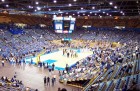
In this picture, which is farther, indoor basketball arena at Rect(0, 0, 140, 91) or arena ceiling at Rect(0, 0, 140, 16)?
arena ceiling at Rect(0, 0, 140, 16)

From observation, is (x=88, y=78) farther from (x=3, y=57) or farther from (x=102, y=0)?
(x=3, y=57)

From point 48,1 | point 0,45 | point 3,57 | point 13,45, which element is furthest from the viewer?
point 13,45

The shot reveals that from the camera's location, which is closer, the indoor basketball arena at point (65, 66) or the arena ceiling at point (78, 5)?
the indoor basketball arena at point (65, 66)

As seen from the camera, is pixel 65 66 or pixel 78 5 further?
pixel 78 5

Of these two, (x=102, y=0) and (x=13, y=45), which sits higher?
(x=102, y=0)

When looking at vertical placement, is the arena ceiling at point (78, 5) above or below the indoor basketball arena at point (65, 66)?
above

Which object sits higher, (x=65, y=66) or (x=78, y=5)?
(x=78, y=5)

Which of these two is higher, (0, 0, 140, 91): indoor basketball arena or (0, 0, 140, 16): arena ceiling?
(0, 0, 140, 16): arena ceiling

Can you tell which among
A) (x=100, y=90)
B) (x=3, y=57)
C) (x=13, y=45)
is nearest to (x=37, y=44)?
(x=13, y=45)

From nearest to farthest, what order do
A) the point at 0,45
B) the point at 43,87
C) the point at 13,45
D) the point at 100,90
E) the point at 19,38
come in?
1. the point at 100,90
2. the point at 43,87
3. the point at 0,45
4. the point at 13,45
5. the point at 19,38

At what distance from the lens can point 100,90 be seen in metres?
13.4

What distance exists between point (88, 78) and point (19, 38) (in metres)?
29.7

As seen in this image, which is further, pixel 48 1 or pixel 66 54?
pixel 66 54

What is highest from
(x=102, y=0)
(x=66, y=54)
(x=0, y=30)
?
(x=102, y=0)
